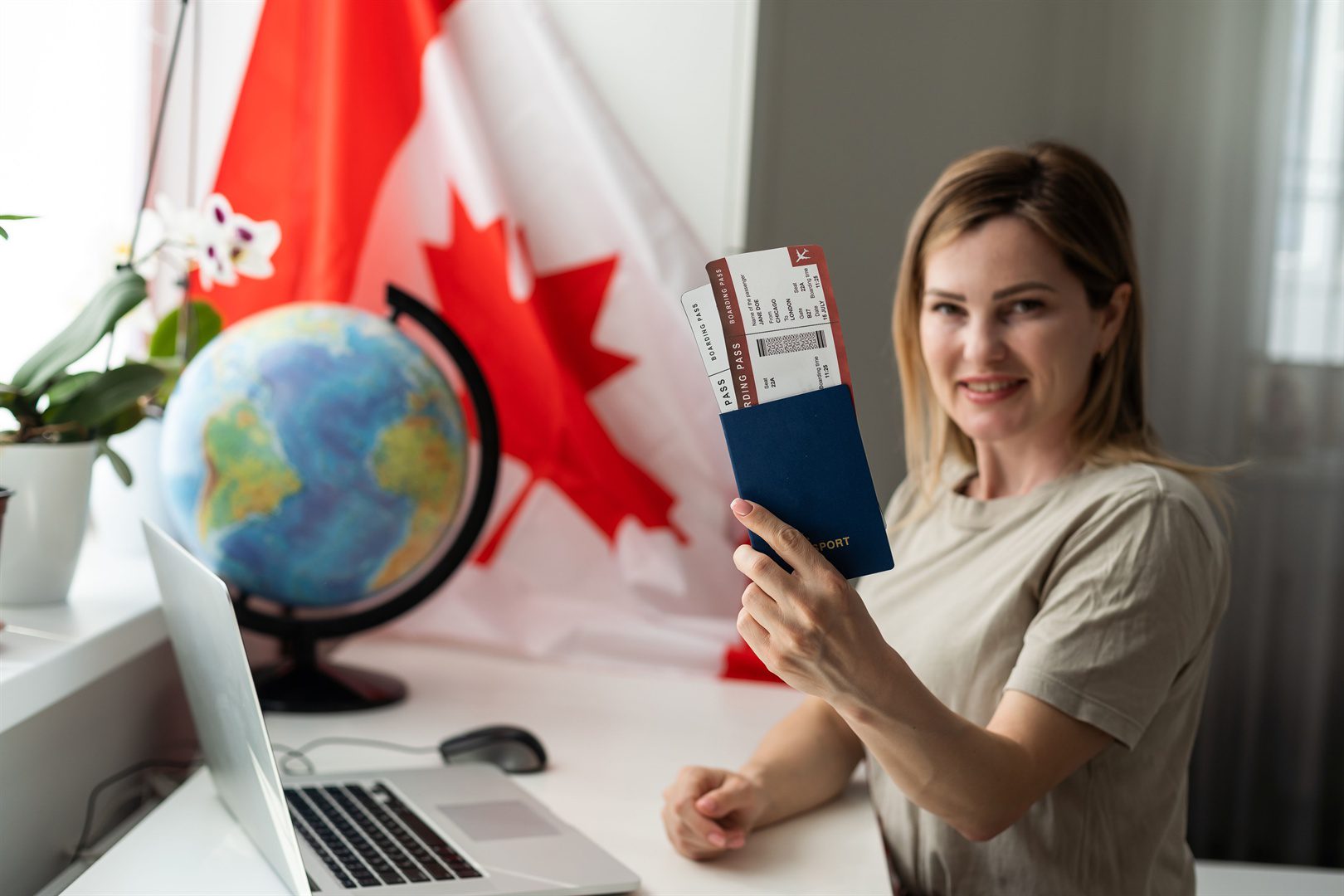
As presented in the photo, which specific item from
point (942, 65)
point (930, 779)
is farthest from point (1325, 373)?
point (930, 779)

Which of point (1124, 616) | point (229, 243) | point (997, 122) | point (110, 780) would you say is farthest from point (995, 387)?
point (110, 780)

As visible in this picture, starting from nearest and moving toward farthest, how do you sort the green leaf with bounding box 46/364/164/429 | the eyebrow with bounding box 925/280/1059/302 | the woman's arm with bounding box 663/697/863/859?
the woman's arm with bounding box 663/697/863/859 < the eyebrow with bounding box 925/280/1059/302 < the green leaf with bounding box 46/364/164/429

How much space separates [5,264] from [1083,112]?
1319 millimetres

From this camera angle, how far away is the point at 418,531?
123 cm

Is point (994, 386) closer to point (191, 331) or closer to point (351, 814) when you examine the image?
point (351, 814)

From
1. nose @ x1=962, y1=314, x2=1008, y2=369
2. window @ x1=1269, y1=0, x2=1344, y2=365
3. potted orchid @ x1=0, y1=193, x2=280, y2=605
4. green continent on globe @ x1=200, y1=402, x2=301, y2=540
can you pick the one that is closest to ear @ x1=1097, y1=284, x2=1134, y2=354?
nose @ x1=962, y1=314, x2=1008, y2=369

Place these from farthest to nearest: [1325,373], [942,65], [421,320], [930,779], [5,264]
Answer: [1325,373] < [942,65] < [421,320] < [5,264] < [930,779]

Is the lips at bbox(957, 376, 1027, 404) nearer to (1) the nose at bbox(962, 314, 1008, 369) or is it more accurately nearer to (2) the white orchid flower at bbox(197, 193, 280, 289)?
(1) the nose at bbox(962, 314, 1008, 369)

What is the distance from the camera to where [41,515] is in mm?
1071

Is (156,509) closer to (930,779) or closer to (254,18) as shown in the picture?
(254,18)

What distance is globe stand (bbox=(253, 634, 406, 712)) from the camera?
1.23 m

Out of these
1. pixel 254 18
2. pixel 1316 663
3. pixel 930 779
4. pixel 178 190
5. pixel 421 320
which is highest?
pixel 254 18

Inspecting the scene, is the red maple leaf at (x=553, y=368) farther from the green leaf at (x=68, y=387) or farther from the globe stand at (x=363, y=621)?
the green leaf at (x=68, y=387)

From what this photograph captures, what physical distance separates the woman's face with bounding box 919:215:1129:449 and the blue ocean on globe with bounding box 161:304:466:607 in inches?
21.3
